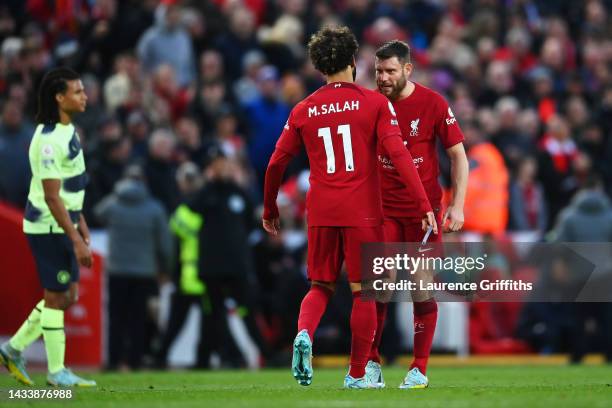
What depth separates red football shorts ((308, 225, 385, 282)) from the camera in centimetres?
934

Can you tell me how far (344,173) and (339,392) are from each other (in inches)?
59.5

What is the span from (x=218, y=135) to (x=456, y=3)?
22.9ft

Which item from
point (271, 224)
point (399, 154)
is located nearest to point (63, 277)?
point (271, 224)

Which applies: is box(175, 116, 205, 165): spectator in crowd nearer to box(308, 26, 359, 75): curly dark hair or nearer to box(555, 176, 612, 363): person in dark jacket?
box(555, 176, 612, 363): person in dark jacket

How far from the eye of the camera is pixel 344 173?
9.36 meters

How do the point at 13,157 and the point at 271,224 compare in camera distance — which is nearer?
the point at 271,224

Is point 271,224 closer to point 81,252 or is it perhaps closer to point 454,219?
point 454,219

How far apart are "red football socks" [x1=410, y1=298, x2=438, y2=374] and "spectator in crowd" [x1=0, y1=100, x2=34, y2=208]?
762 centimetres

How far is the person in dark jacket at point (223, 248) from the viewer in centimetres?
1627

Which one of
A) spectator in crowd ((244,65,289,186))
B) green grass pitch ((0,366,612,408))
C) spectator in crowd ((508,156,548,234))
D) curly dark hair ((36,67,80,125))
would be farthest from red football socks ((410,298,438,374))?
spectator in crowd ((508,156,548,234))

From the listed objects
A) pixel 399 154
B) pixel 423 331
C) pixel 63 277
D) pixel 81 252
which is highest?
pixel 399 154

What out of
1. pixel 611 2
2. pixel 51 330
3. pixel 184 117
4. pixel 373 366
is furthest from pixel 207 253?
pixel 611 2

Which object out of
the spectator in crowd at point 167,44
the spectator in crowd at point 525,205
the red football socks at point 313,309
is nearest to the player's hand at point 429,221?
the red football socks at point 313,309

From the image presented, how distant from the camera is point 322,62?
947 cm
